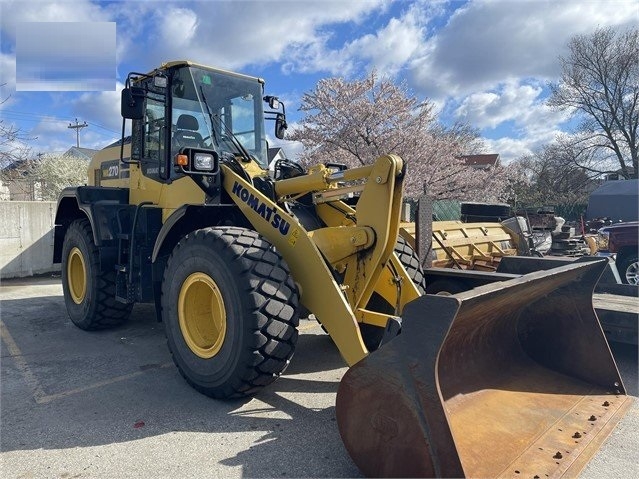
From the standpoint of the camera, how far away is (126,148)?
19.5 feet

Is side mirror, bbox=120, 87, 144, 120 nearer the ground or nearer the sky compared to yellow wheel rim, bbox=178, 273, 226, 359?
nearer the sky

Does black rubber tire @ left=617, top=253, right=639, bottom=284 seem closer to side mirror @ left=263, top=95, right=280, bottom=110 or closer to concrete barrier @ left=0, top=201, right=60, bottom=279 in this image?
side mirror @ left=263, top=95, right=280, bottom=110

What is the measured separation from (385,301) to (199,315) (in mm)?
1706

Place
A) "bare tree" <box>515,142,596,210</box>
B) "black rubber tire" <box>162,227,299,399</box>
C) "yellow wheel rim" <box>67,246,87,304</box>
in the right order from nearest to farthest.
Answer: "black rubber tire" <box>162,227,299,399</box> < "yellow wheel rim" <box>67,246,87,304</box> < "bare tree" <box>515,142,596,210</box>

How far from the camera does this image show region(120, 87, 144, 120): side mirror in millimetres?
4539

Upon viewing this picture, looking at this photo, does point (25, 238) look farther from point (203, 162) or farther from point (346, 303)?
point (346, 303)

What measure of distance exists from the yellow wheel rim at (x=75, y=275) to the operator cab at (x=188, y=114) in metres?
1.95

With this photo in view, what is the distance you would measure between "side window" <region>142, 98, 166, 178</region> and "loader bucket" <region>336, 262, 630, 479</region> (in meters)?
3.38

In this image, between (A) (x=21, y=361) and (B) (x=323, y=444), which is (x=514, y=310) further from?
(A) (x=21, y=361)

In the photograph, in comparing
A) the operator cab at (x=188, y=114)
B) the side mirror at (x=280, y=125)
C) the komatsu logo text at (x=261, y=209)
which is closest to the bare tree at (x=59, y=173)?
the operator cab at (x=188, y=114)

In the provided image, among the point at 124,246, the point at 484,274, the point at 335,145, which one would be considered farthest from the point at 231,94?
the point at 335,145

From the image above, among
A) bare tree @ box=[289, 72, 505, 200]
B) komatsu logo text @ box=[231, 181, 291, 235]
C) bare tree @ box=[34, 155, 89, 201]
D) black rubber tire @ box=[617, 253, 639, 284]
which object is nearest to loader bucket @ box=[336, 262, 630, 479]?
komatsu logo text @ box=[231, 181, 291, 235]

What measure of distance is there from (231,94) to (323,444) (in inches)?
147

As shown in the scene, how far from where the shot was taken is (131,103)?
4543mm
